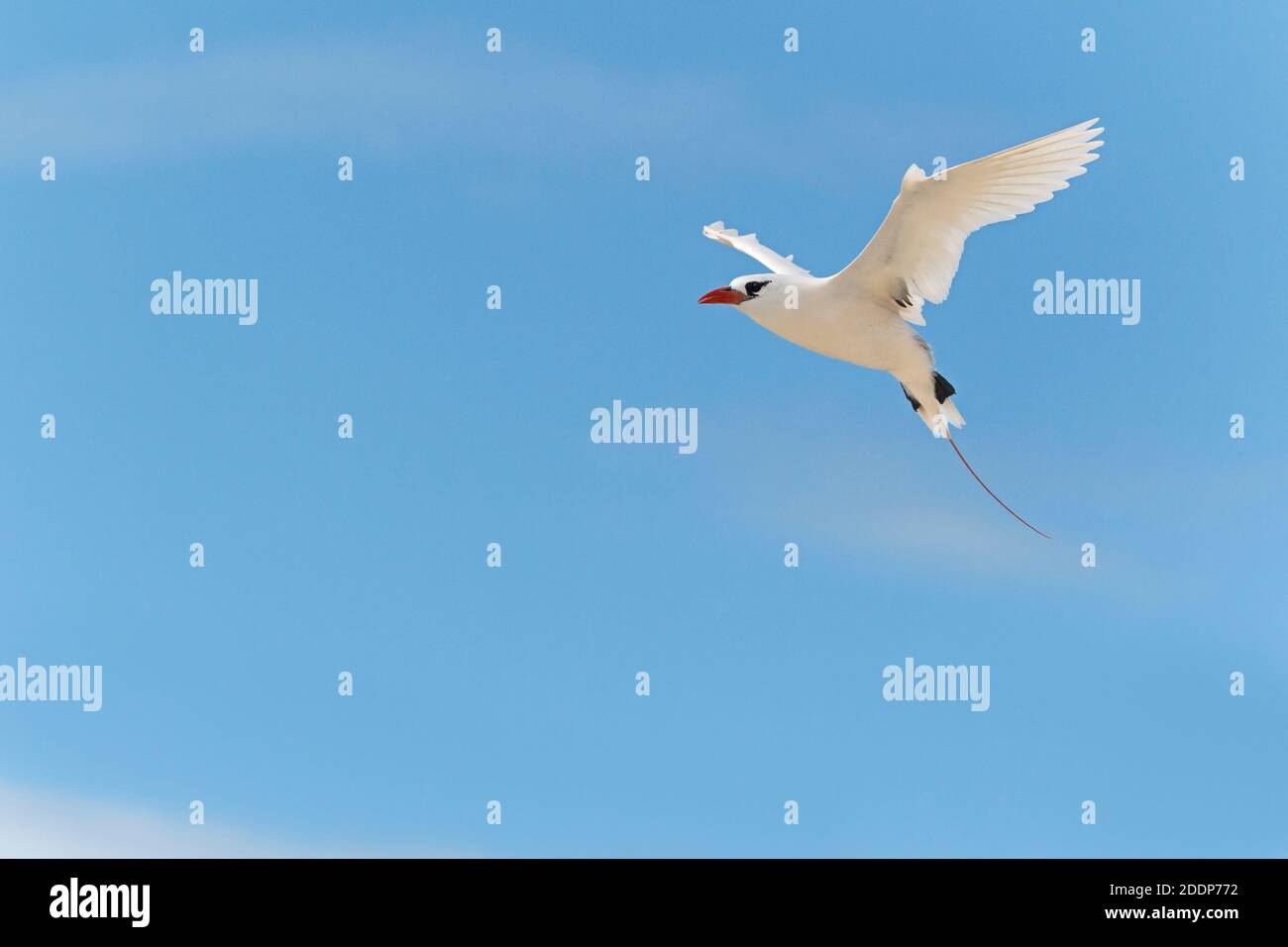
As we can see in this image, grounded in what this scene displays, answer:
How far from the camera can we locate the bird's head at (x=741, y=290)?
11.0 meters

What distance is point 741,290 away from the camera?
11.0 m

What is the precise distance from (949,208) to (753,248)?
9.64ft

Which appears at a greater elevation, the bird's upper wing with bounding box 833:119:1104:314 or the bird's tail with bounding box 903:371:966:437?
the bird's upper wing with bounding box 833:119:1104:314

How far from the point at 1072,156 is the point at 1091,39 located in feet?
9.57

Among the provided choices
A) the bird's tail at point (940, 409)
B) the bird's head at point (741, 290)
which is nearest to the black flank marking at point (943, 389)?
the bird's tail at point (940, 409)

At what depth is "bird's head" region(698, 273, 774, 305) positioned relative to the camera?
36.0ft

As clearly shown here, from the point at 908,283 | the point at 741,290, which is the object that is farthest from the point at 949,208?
the point at 741,290

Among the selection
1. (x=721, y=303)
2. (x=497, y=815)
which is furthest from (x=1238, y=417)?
(x=497, y=815)

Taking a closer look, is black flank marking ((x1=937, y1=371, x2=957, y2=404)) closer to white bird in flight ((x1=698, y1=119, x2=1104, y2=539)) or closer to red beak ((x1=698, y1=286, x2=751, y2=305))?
white bird in flight ((x1=698, y1=119, x2=1104, y2=539))

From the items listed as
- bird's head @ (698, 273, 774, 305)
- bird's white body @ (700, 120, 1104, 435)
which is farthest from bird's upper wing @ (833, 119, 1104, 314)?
bird's head @ (698, 273, 774, 305)

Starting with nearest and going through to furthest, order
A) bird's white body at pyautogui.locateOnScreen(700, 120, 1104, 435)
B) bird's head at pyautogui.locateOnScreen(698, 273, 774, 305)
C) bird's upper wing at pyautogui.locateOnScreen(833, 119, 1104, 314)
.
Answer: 1. bird's upper wing at pyautogui.locateOnScreen(833, 119, 1104, 314)
2. bird's white body at pyautogui.locateOnScreen(700, 120, 1104, 435)
3. bird's head at pyautogui.locateOnScreen(698, 273, 774, 305)

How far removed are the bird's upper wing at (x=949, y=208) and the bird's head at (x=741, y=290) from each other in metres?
0.58

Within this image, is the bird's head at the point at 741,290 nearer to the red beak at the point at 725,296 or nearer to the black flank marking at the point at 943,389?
the red beak at the point at 725,296

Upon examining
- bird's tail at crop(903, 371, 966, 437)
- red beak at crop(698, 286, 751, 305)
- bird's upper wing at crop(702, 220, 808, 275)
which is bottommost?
Answer: bird's tail at crop(903, 371, 966, 437)
